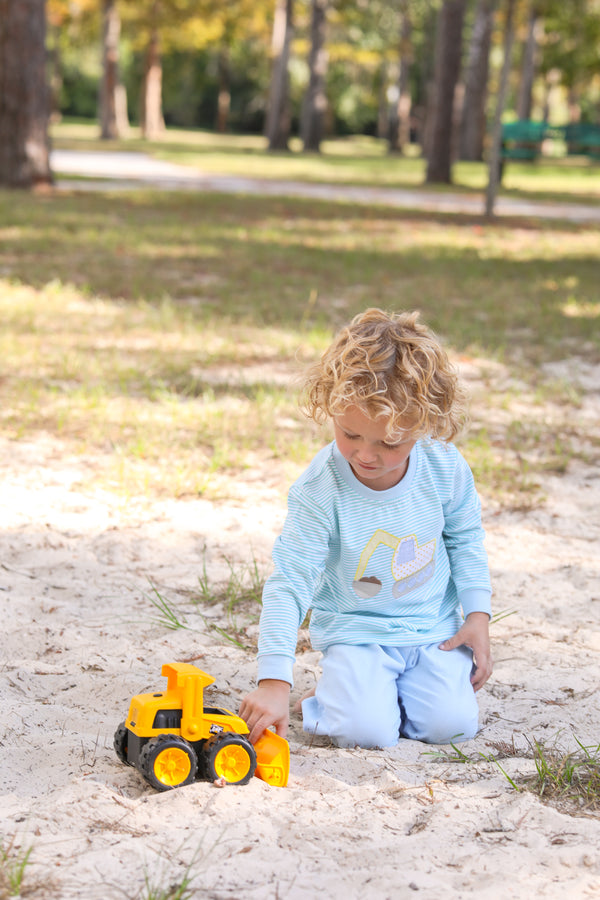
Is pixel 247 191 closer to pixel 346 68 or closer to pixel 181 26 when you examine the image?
pixel 181 26

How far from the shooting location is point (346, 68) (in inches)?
1927

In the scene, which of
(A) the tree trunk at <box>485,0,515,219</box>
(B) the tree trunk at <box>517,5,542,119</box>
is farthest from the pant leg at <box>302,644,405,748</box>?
(B) the tree trunk at <box>517,5,542,119</box>

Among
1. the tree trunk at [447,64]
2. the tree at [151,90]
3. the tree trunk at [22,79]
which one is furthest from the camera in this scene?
the tree at [151,90]

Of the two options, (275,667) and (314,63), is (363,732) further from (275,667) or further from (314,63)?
(314,63)

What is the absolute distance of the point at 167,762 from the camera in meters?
2.22

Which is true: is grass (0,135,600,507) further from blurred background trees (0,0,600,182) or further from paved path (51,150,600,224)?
blurred background trees (0,0,600,182)

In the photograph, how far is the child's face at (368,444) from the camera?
8.05ft

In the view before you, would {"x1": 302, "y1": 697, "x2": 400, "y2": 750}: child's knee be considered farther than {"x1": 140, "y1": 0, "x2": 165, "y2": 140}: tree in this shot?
No

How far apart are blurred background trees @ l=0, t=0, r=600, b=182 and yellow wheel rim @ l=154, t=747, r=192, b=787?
13.0 meters

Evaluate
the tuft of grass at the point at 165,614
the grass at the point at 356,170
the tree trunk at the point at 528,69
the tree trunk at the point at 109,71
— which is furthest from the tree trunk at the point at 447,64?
the tuft of grass at the point at 165,614

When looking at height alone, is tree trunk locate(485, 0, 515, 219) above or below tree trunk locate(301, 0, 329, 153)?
below

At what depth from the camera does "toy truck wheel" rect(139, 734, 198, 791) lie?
218cm

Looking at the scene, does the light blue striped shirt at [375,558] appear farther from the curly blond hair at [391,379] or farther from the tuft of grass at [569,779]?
the tuft of grass at [569,779]

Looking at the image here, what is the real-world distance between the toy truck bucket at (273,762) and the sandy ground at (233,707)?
0.04 m
